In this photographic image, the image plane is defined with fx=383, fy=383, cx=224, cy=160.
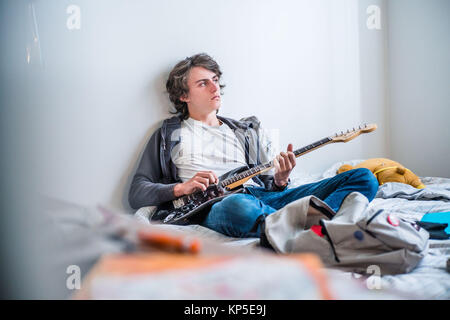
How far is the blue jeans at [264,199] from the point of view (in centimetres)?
102

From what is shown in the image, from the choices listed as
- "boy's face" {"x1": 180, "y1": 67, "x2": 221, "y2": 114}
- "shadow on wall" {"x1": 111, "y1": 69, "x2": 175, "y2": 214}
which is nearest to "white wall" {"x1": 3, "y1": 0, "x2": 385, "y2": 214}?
Result: "shadow on wall" {"x1": 111, "y1": 69, "x2": 175, "y2": 214}

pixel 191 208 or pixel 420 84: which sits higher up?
pixel 420 84

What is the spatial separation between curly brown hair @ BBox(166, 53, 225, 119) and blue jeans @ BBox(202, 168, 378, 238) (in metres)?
0.48

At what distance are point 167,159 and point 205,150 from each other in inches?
6.4

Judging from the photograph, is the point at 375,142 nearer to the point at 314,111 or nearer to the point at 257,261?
the point at 314,111

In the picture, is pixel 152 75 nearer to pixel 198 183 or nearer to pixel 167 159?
pixel 167 159

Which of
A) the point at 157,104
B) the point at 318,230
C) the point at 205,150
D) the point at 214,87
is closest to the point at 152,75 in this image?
the point at 157,104

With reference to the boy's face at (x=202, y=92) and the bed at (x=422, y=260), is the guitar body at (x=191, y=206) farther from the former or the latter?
the boy's face at (x=202, y=92)

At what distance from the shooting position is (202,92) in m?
1.63

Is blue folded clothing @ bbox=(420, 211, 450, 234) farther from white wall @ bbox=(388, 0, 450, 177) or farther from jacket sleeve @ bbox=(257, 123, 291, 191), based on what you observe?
white wall @ bbox=(388, 0, 450, 177)

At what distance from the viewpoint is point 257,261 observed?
0.80 ft

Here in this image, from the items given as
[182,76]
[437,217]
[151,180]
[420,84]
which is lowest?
[437,217]
